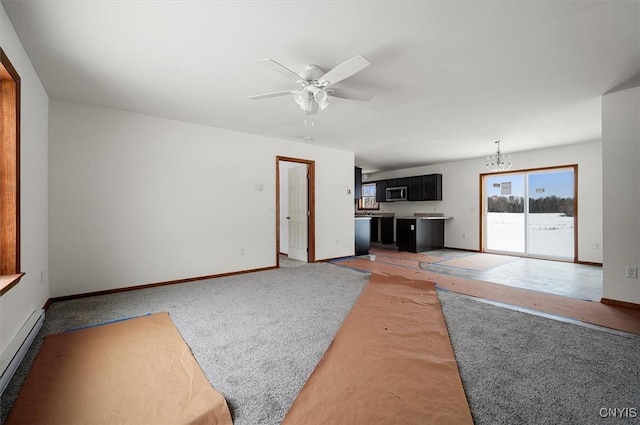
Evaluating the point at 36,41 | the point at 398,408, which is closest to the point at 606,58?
the point at 398,408

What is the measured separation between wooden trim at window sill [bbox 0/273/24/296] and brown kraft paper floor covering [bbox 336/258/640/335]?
4.18m

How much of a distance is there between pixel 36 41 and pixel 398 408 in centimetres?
363

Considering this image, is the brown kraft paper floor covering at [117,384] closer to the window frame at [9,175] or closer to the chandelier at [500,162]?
the window frame at [9,175]

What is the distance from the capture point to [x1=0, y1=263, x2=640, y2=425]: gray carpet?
4.71 feet

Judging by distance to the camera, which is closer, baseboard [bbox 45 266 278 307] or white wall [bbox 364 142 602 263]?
baseboard [bbox 45 266 278 307]

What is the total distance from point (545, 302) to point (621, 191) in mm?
1487

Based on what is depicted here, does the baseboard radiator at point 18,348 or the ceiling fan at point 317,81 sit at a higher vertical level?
the ceiling fan at point 317,81

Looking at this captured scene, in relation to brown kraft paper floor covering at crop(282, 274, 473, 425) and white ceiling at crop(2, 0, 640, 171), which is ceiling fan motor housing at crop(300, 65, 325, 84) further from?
brown kraft paper floor covering at crop(282, 274, 473, 425)

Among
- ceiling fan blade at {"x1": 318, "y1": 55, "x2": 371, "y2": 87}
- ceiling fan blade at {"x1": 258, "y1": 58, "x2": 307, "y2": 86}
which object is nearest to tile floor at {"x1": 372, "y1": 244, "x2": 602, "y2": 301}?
ceiling fan blade at {"x1": 318, "y1": 55, "x2": 371, "y2": 87}

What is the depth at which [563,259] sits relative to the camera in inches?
216

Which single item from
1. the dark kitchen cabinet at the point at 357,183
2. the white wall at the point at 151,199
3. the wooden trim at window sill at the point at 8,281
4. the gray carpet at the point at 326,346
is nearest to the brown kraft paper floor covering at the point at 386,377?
the gray carpet at the point at 326,346

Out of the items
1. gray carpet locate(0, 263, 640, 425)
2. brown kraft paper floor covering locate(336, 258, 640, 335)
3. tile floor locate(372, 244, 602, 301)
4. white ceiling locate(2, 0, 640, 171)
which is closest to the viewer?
gray carpet locate(0, 263, 640, 425)

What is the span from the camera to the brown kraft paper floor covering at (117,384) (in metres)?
1.33

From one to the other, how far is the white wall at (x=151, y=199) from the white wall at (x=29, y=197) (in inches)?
9.0
